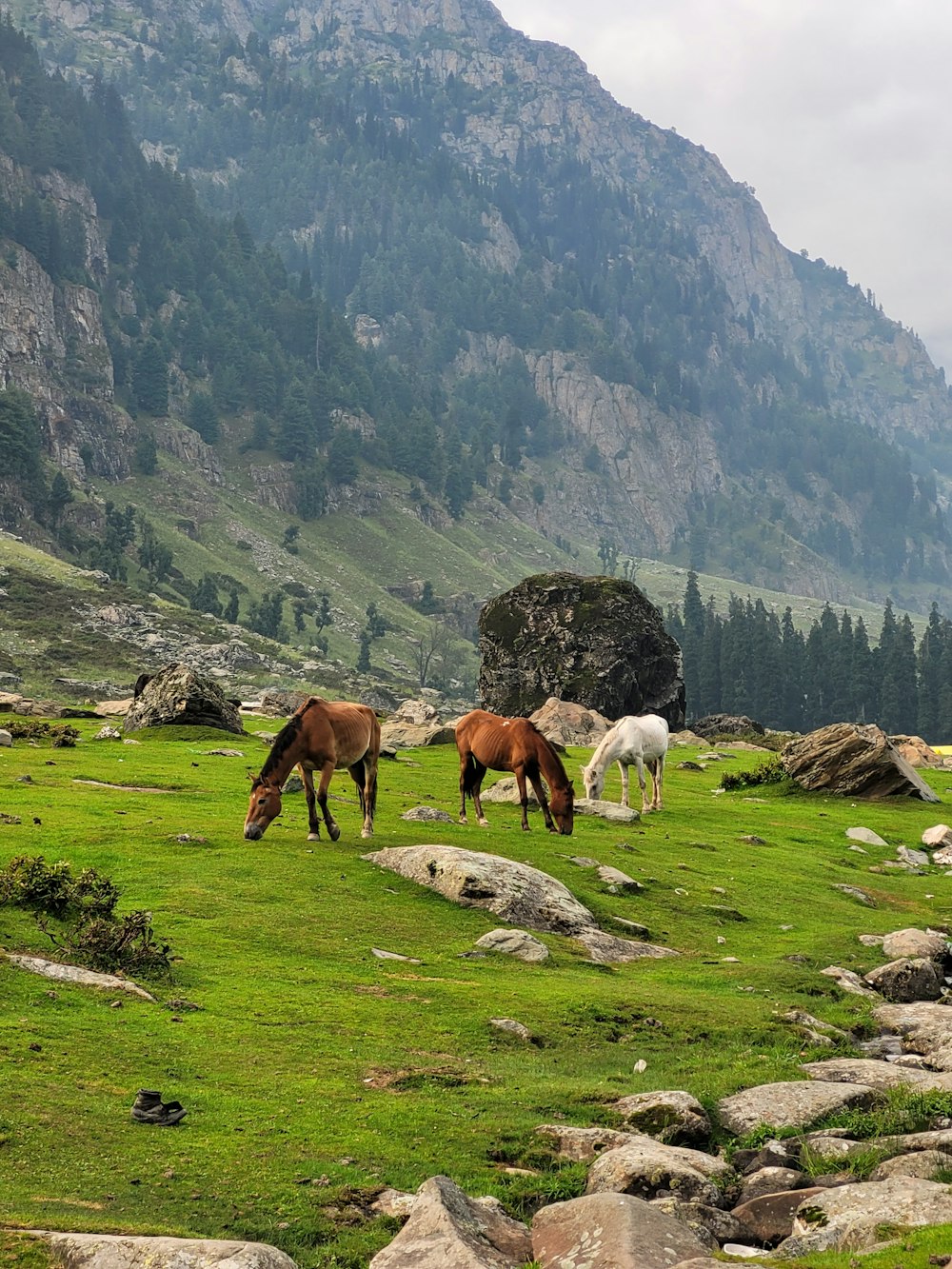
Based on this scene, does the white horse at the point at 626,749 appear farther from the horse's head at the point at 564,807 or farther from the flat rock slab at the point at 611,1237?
the flat rock slab at the point at 611,1237

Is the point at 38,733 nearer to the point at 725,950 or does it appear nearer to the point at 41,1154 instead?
the point at 725,950

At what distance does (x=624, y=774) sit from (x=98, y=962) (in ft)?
92.2

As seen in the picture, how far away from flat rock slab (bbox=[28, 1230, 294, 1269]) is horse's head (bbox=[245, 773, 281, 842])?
17788 mm

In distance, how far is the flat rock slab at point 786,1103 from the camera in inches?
595

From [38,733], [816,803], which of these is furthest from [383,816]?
[816,803]

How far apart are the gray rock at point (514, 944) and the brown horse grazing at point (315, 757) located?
6923 millimetres

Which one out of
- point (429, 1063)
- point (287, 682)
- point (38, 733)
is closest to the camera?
point (429, 1063)

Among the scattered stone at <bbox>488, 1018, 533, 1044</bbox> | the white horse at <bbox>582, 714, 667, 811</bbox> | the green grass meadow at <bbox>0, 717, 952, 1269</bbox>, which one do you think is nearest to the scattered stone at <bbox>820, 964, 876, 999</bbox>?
the green grass meadow at <bbox>0, 717, 952, 1269</bbox>

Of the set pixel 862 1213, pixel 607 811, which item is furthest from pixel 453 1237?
pixel 607 811

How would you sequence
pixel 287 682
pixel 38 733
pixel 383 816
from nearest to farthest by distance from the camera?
1. pixel 383 816
2. pixel 38 733
3. pixel 287 682

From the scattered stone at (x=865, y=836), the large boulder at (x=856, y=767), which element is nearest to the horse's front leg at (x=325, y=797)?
the scattered stone at (x=865, y=836)

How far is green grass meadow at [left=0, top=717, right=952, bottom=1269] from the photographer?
11.8m

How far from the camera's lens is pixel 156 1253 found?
380 inches

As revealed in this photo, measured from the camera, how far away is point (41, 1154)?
460 inches
